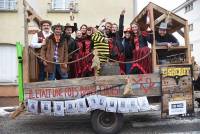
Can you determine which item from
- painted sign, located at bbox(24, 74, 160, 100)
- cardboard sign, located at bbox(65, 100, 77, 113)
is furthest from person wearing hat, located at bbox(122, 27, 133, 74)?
cardboard sign, located at bbox(65, 100, 77, 113)

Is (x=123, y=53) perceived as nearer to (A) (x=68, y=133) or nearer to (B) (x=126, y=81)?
(B) (x=126, y=81)

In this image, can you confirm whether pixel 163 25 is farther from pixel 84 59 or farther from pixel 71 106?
pixel 71 106

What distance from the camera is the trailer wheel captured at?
29.2ft

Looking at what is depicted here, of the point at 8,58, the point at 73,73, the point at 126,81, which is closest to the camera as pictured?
the point at 126,81

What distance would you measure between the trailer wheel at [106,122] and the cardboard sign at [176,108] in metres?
1.01

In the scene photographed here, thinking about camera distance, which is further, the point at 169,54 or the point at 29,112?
the point at 169,54

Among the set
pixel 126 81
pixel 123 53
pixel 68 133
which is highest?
pixel 123 53

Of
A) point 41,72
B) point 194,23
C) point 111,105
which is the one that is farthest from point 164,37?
point 194,23

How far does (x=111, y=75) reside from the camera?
9.05 metres

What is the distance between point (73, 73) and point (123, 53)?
1.15m

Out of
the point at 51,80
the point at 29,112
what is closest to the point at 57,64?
the point at 51,80

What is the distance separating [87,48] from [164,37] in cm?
168

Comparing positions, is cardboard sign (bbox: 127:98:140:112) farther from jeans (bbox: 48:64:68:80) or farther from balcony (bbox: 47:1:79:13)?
balcony (bbox: 47:1:79:13)

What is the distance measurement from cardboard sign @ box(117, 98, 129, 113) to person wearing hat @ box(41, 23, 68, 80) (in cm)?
126
